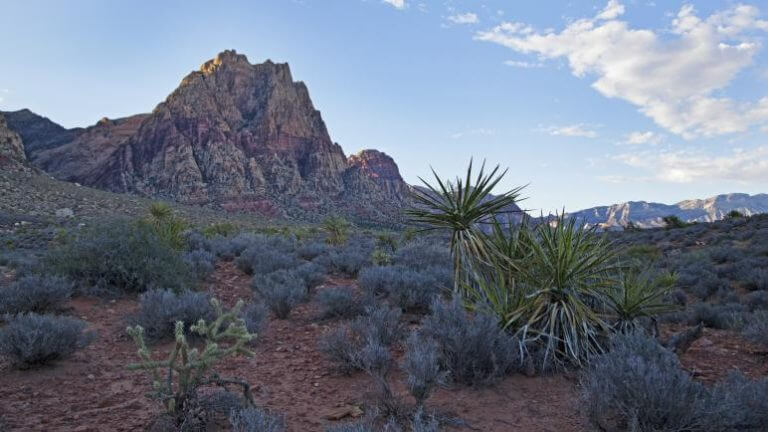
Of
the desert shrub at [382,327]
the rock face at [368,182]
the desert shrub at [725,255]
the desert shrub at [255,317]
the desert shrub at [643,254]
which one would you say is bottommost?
the desert shrub at [255,317]

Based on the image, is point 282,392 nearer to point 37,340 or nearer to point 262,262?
point 37,340

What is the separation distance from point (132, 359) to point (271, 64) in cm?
13676

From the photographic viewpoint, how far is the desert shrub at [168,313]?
5988mm

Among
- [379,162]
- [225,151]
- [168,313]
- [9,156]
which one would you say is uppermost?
[379,162]

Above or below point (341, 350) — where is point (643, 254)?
above

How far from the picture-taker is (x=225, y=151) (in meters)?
97.9

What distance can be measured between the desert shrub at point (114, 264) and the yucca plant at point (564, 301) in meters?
5.98

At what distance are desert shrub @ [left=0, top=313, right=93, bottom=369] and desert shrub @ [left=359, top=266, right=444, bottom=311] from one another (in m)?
4.39

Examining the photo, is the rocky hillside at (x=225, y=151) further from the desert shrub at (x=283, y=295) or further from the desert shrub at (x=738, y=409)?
the desert shrub at (x=738, y=409)

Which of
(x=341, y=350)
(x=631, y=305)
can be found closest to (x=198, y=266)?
(x=341, y=350)

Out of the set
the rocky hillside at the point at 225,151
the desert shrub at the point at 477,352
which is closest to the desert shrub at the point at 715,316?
the desert shrub at the point at 477,352

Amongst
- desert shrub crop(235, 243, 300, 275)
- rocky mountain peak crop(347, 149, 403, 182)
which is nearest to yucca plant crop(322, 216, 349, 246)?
desert shrub crop(235, 243, 300, 275)

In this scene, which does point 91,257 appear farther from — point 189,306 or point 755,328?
point 755,328

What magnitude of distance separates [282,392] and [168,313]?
2.45m
